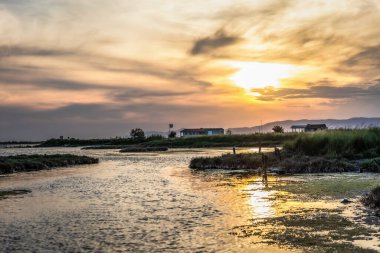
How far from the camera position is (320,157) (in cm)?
4881

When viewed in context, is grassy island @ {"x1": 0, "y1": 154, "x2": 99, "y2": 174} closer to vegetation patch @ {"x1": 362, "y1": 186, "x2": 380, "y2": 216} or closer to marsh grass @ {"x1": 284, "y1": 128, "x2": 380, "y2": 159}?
marsh grass @ {"x1": 284, "y1": 128, "x2": 380, "y2": 159}

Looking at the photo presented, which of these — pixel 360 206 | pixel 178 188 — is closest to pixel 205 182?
pixel 178 188

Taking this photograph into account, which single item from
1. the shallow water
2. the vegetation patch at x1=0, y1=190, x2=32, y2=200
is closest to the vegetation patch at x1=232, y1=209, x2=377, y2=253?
the shallow water

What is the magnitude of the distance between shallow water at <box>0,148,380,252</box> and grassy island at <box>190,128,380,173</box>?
8.74m

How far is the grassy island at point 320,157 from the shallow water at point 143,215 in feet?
28.7

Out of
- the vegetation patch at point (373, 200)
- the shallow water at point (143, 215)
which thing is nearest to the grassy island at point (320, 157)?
the shallow water at point (143, 215)

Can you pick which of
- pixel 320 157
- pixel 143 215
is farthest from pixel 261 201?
pixel 320 157

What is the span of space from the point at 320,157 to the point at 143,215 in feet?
98.5

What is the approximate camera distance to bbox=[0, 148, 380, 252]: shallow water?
56.1 feet

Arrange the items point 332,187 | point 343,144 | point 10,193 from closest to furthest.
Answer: point 332,187 < point 10,193 < point 343,144

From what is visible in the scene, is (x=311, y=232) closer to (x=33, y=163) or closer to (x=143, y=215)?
(x=143, y=215)

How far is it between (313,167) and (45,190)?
25.2m

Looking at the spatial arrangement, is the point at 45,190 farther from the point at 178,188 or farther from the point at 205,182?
the point at 205,182

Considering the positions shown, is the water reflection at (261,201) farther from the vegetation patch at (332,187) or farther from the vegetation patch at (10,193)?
the vegetation patch at (10,193)
